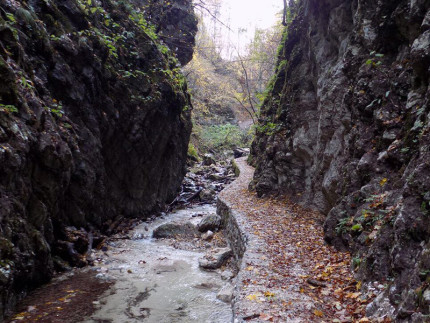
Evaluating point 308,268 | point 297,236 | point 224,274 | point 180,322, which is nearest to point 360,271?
point 308,268

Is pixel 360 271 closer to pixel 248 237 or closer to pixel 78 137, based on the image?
pixel 248 237

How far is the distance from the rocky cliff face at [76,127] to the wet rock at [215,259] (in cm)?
319

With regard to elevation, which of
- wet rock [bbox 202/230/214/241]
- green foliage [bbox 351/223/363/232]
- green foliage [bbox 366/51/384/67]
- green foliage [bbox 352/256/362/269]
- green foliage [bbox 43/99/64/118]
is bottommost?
wet rock [bbox 202/230/214/241]

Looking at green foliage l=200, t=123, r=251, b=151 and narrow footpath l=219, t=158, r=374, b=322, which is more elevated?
green foliage l=200, t=123, r=251, b=151

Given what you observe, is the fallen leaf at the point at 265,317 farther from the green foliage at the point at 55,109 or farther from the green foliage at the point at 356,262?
the green foliage at the point at 55,109

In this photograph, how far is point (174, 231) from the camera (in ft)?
37.5

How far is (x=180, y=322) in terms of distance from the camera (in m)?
5.31

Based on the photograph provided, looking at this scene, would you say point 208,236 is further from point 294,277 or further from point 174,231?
point 294,277

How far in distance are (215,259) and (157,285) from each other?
1.92 metres

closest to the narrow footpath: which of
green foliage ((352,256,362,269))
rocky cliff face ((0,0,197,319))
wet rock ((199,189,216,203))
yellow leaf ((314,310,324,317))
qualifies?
yellow leaf ((314,310,324,317))

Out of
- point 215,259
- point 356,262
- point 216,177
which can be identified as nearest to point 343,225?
point 356,262

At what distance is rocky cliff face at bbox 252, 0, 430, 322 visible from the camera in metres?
3.56

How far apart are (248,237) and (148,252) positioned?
3798 mm

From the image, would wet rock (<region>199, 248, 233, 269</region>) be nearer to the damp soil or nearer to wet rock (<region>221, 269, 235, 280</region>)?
the damp soil
